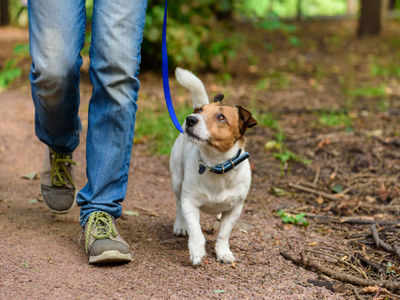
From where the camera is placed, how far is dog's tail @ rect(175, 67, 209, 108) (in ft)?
10.2

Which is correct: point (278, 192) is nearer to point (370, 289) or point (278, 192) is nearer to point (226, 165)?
point (226, 165)

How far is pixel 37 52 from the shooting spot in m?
2.83

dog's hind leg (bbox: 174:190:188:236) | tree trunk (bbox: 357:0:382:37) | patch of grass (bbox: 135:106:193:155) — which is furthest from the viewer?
tree trunk (bbox: 357:0:382:37)

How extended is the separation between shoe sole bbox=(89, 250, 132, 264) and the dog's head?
676mm

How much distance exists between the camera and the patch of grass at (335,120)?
5816mm

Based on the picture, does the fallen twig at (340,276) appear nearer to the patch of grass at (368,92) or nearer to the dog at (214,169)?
the dog at (214,169)

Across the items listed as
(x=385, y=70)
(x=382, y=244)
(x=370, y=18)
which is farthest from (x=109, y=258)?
(x=370, y=18)

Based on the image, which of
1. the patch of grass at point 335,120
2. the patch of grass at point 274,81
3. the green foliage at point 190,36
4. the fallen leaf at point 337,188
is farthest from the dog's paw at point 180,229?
the green foliage at point 190,36

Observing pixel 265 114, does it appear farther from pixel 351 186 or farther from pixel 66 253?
pixel 66 253

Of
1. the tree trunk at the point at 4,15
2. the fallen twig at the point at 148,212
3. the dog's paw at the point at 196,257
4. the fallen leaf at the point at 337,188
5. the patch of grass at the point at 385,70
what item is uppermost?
the tree trunk at the point at 4,15

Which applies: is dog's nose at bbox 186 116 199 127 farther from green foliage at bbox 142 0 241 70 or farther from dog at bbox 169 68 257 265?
green foliage at bbox 142 0 241 70

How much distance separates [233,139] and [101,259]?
0.90 metres

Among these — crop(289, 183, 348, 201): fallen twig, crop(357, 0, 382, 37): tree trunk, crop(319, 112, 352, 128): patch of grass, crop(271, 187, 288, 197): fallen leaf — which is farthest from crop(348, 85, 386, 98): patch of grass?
crop(357, 0, 382, 37): tree trunk

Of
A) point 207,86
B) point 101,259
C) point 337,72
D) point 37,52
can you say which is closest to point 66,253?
point 101,259
